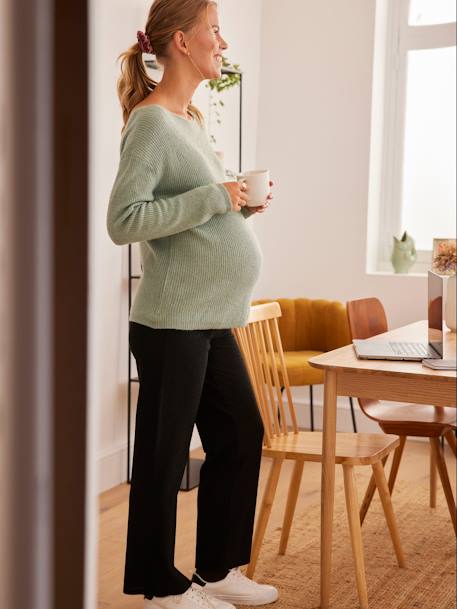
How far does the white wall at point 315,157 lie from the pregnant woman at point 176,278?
617 millimetres

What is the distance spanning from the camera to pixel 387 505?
204 centimetres

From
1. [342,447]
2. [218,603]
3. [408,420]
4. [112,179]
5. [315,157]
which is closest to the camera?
[218,603]

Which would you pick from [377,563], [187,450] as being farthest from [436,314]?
[377,563]

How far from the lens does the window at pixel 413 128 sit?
2615 mm

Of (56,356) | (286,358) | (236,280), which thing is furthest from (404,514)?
(56,356)

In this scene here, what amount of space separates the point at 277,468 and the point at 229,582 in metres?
0.28

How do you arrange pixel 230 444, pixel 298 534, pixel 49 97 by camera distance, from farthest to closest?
1. pixel 298 534
2. pixel 230 444
3. pixel 49 97

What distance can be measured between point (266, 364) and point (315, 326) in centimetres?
28

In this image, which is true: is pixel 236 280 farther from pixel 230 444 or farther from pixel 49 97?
pixel 49 97

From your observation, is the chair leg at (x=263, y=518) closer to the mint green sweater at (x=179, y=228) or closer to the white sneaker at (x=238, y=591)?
the white sneaker at (x=238, y=591)

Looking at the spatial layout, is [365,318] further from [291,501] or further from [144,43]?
[144,43]

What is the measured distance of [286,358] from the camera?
2166mm

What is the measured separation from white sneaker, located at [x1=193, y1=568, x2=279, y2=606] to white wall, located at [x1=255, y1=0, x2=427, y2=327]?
31.7 inches

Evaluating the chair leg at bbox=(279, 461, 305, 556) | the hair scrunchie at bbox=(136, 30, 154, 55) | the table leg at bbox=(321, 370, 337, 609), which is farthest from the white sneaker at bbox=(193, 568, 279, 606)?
the hair scrunchie at bbox=(136, 30, 154, 55)
